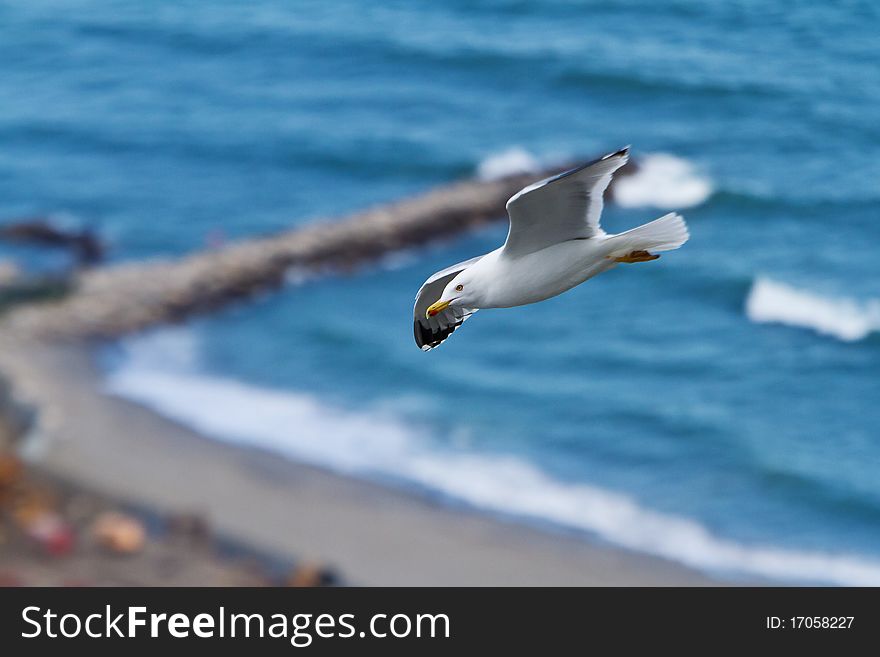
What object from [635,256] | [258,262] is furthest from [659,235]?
[258,262]

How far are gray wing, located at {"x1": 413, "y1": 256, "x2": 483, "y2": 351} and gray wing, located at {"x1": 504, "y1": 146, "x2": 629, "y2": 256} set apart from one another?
1280 millimetres

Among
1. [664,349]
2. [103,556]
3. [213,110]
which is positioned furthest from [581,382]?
[213,110]

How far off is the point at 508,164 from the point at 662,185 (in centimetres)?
403

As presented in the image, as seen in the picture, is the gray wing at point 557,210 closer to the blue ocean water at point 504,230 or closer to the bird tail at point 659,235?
the bird tail at point 659,235

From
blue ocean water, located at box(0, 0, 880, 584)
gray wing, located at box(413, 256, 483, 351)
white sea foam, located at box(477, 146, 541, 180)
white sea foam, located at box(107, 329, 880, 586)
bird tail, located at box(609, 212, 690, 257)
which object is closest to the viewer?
bird tail, located at box(609, 212, 690, 257)

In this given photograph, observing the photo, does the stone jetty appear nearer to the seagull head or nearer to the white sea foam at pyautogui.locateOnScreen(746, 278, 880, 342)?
the white sea foam at pyautogui.locateOnScreen(746, 278, 880, 342)

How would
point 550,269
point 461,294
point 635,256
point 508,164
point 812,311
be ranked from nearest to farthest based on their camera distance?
point 550,269 < point 635,256 < point 461,294 < point 812,311 < point 508,164

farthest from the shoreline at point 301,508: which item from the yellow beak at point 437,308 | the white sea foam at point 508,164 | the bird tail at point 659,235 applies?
the bird tail at point 659,235

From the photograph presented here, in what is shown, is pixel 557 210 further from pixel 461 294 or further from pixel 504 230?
pixel 504 230

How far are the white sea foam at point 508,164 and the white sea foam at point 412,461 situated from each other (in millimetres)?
8357

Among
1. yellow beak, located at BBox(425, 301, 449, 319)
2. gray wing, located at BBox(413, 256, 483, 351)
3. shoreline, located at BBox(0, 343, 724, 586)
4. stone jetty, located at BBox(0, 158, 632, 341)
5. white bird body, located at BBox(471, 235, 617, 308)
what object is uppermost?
stone jetty, located at BBox(0, 158, 632, 341)

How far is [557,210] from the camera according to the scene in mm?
9641

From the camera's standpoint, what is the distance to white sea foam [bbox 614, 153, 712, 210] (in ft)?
103

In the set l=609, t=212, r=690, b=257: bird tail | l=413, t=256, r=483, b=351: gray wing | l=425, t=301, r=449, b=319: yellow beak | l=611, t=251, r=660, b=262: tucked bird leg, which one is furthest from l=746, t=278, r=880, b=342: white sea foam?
l=609, t=212, r=690, b=257: bird tail
